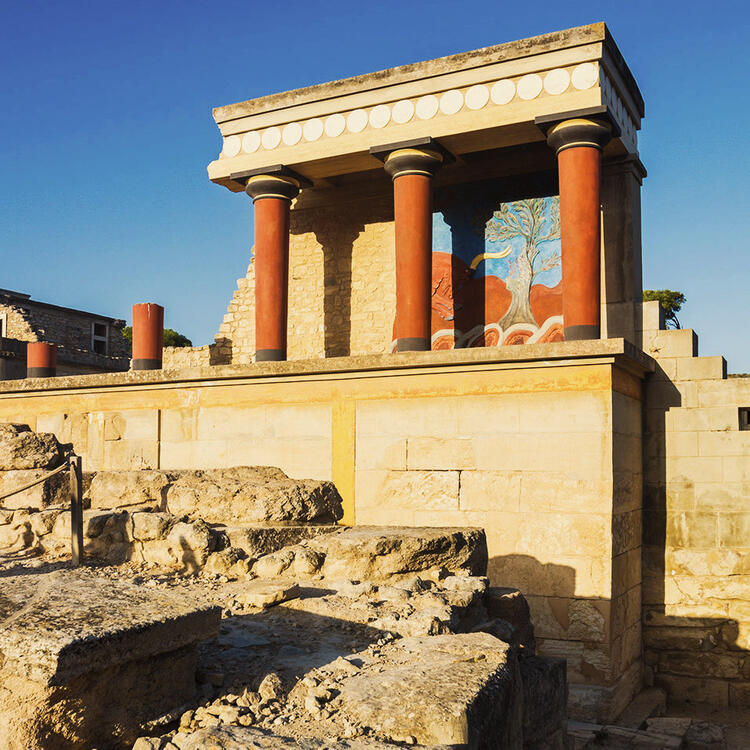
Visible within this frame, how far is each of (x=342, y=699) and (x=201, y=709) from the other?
565mm

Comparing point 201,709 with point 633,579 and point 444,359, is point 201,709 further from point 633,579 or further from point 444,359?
point 633,579

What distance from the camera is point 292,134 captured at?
36.5ft

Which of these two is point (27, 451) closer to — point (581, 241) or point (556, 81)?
point (581, 241)

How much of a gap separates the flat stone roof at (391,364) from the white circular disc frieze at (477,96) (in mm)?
3631

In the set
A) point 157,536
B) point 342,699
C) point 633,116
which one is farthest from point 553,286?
point 342,699

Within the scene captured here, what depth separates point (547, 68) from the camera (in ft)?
31.4

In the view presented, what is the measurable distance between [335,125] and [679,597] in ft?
23.3

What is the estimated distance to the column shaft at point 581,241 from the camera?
349 inches

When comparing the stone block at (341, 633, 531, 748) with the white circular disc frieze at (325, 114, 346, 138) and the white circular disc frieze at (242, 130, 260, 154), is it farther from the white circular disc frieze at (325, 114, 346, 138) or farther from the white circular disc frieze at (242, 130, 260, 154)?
the white circular disc frieze at (242, 130, 260, 154)

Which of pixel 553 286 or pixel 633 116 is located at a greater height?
pixel 633 116

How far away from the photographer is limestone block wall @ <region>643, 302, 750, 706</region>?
844 cm

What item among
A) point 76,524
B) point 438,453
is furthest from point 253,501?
point 438,453

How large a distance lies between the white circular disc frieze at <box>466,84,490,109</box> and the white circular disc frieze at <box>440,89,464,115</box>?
9 centimetres

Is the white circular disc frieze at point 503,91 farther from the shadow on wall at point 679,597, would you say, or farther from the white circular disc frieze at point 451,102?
the shadow on wall at point 679,597
